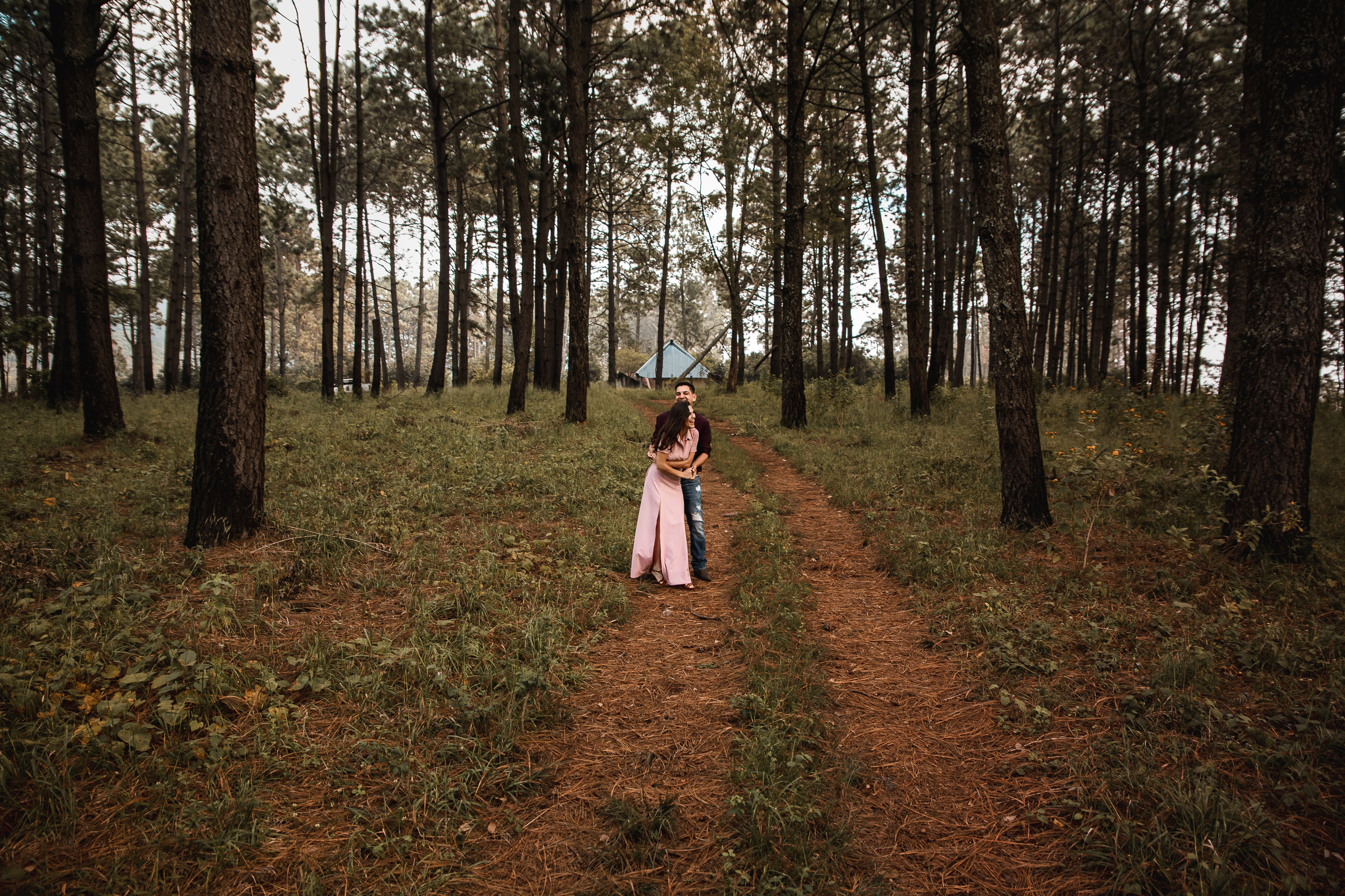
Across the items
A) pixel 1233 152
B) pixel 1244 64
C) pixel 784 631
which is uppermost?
pixel 1233 152

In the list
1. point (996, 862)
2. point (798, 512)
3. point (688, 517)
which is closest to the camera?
point (996, 862)

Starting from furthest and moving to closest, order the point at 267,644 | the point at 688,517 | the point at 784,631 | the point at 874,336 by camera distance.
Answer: the point at 874,336
the point at 688,517
the point at 784,631
the point at 267,644

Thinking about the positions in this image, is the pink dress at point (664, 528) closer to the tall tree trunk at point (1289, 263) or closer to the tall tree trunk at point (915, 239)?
the tall tree trunk at point (1289, 263)

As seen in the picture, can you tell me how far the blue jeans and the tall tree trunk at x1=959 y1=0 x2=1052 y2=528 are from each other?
11.4ft

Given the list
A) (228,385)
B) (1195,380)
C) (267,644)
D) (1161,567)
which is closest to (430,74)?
(228,385)

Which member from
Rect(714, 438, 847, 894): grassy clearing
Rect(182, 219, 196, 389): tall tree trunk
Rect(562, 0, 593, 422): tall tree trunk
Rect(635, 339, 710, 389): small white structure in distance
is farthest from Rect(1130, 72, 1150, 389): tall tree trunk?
Rect(182, 219, 196, 389): tall tree trunk

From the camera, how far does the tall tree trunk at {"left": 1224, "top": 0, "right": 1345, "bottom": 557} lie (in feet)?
16.2

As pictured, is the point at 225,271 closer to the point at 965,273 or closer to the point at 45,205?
the point at 45,205

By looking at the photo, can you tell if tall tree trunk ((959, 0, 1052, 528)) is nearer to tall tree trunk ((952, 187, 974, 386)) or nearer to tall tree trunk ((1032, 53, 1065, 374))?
tall tree trunk ((1032, 53, 1065, 374))

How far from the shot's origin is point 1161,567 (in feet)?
16.9

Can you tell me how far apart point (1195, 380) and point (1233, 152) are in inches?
392

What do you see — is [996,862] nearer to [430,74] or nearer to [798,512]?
[798,512]

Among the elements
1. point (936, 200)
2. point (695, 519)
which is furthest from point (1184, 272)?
point (695, 519)

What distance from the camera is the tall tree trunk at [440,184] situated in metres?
16.4
